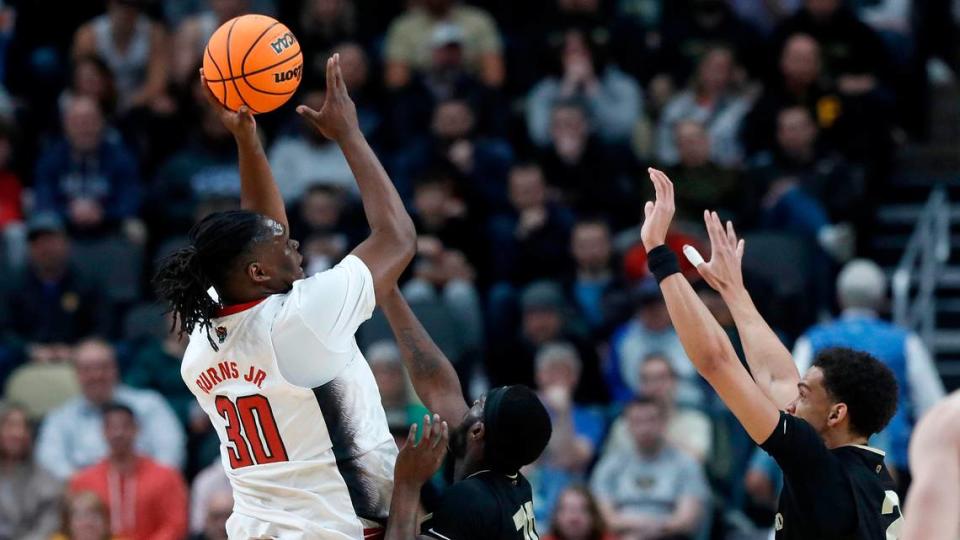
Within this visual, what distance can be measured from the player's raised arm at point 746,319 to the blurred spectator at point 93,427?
20.3 feet

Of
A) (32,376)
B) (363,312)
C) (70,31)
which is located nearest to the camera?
(363,312)

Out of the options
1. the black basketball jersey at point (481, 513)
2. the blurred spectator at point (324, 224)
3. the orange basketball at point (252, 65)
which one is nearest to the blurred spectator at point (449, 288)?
the blurred spectator at point (324, 224)

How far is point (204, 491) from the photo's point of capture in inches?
432

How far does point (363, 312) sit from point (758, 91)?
8865 millimetres

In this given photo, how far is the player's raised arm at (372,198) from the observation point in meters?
5.67

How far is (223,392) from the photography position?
5.56 metres

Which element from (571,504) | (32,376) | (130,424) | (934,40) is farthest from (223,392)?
(934,40)

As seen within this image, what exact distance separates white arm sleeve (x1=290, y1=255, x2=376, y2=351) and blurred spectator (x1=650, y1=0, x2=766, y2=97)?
920 centimetres

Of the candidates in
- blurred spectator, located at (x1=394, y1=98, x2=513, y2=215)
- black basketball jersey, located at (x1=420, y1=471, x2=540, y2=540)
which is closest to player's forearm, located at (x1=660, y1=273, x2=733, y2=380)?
black basketball jersey, located at (x1=420, y1=471, x2=540, y2=540)

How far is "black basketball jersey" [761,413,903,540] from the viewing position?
5410 millimetres

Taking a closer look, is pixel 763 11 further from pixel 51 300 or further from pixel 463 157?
pixel 51 300

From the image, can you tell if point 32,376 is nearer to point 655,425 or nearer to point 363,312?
point 655,425

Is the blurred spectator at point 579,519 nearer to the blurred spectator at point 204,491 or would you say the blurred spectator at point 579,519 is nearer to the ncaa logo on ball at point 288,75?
the blurred spectator at point 204,491

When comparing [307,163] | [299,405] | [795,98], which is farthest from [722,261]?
[307,163]
